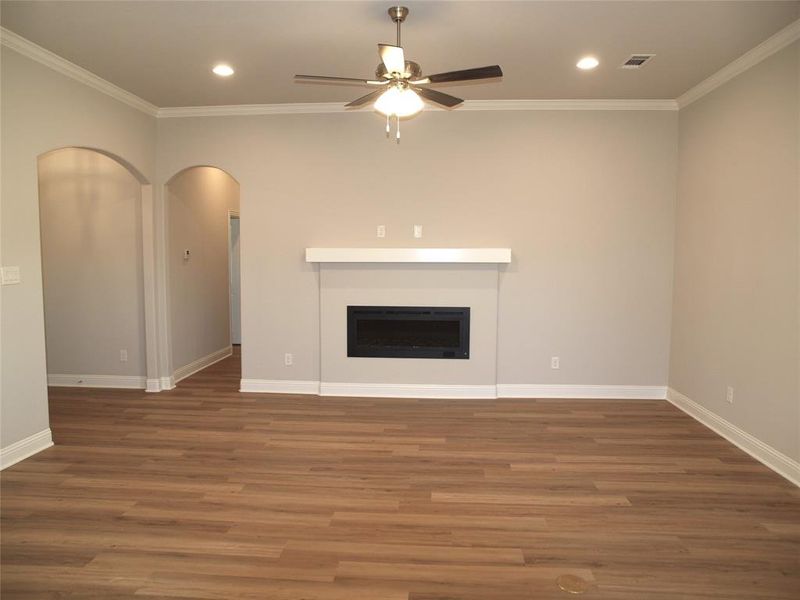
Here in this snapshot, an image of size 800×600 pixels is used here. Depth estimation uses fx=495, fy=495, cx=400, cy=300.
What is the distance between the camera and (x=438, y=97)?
3.00m

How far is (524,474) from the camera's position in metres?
3.20

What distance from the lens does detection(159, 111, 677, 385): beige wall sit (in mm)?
4680

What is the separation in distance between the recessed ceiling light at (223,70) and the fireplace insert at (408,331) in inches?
90.0

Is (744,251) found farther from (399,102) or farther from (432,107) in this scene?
(432,107)

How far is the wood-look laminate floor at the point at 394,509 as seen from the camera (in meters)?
2.17

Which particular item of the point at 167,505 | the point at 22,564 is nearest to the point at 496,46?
the point at 167,505

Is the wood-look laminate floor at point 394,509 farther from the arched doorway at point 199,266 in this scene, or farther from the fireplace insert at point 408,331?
the arched doorway at point 199,266

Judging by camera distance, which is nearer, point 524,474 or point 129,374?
point 524,474

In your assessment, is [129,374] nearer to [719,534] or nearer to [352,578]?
[352,578]

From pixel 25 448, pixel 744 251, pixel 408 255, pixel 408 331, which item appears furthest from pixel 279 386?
pixel 744 251

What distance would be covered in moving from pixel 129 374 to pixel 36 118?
2.69 m

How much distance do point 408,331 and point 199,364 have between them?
2721mm

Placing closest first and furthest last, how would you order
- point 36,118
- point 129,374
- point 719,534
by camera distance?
point 719,534
point 36,118
point 129,374

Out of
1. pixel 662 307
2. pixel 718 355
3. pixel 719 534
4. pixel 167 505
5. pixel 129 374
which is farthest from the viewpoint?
pixel 129 374
